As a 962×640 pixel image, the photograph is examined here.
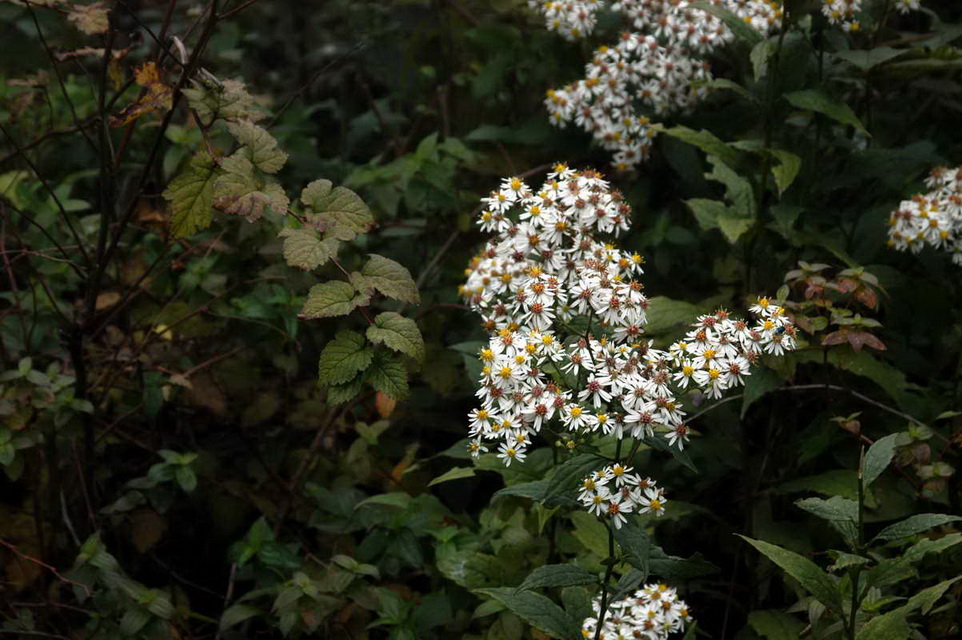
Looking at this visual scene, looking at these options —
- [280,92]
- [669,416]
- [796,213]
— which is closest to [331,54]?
[280,92]

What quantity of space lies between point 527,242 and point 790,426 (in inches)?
43.1

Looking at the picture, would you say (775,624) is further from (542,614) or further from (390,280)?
(390,280)

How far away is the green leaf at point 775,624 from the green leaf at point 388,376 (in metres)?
1.20

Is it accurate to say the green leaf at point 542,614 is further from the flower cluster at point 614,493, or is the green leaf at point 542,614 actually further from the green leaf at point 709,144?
the green leaf at point 709,144

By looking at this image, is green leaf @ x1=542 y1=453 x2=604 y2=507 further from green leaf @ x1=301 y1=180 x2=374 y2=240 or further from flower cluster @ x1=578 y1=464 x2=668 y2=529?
green leaf @ x1=301 y1=180 x2=374 y2=240

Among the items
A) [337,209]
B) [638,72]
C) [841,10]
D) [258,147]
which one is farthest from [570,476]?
[638,72]

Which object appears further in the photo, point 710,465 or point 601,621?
point 710,465

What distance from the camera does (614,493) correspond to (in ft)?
5.92

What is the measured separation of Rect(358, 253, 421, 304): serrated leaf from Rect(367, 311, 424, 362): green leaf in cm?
5

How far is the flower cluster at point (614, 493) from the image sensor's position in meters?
1.76

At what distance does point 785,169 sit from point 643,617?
1.30 meters

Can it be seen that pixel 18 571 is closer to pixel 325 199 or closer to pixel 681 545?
pixel 325 199

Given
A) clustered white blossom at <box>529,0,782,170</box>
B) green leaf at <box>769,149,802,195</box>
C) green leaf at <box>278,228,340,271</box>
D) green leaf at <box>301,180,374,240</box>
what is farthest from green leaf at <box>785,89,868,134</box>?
green leaf at <box>278,228,340,271</box>

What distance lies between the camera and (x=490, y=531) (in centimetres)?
243
